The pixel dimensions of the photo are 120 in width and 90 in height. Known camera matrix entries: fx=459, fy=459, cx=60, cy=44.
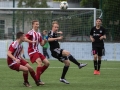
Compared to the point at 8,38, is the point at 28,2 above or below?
above

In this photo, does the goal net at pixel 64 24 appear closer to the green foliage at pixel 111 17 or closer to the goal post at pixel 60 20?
the goal post at pixel 60 20

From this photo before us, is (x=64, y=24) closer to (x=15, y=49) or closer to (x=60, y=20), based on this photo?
(x=60, y=20)

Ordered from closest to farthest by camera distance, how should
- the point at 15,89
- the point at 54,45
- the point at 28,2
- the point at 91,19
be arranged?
the point at 15,89, the point at 54,45, the point at 91,19, the point at 28,2

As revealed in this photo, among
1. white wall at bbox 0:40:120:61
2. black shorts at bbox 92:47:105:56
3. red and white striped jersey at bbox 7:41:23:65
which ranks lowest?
white wall at bbox 0:40:120:61

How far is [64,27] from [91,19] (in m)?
1.78

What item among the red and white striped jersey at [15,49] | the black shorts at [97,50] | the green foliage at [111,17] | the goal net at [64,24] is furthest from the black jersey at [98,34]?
the green foliage at [111,17]

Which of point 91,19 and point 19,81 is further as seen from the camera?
point 91,19

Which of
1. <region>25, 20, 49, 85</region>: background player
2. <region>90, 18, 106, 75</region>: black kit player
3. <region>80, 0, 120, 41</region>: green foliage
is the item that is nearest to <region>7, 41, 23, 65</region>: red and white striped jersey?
<region>25, 20, 49, 85</region>: background player

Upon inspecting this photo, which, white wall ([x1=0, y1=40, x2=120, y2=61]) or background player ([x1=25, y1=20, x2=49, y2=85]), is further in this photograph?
white wall ([x1=0, y1=40, x2=120, y2=61])

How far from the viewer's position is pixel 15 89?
11.8 meters

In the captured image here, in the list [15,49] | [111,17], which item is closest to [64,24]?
[111,17]

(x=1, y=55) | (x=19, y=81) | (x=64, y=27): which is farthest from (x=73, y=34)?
(x=19, y=81)

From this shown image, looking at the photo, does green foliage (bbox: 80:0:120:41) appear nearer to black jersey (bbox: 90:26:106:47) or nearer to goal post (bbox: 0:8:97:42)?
goal post (bbox: 0:8:97:42)

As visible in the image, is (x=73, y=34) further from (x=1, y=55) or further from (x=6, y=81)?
(x=6, y=81)
